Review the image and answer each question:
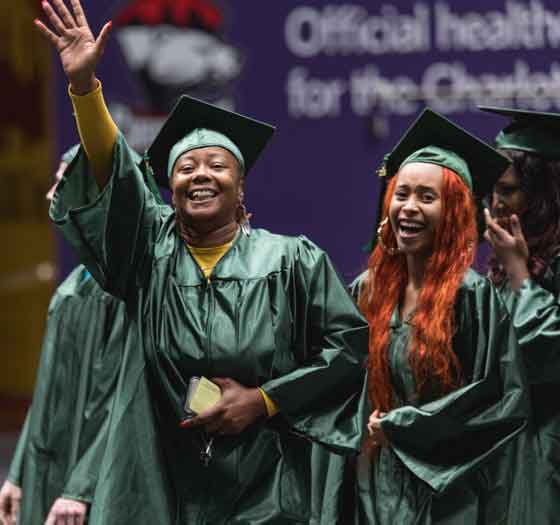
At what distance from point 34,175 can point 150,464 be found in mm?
7774

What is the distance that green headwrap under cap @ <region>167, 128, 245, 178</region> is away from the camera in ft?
14.5

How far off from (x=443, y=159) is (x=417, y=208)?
231 mm

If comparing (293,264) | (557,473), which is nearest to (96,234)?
(293,264)

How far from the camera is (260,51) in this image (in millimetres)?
8266

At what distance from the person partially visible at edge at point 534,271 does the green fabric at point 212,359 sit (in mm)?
848

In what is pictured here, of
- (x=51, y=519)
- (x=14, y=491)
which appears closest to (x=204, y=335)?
(x=51, y=519)

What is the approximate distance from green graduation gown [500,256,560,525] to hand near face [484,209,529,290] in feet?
0.18

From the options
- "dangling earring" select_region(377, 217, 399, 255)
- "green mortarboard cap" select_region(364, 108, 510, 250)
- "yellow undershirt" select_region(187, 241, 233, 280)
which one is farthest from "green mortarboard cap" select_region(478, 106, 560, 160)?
"yellow undershirt" select_region(187, 241, 233, 280)

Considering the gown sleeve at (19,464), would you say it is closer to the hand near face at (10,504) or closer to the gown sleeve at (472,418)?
the hand near face at (10,504)

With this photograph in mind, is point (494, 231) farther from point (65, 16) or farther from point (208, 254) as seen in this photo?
point (65, 16)

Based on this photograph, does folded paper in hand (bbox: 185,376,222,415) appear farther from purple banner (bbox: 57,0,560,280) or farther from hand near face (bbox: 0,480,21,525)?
purple banner (bbox: 57,0,560,280)

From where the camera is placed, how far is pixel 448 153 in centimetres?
493

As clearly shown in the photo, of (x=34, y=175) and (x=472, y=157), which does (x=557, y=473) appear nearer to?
(x=472, y=157)

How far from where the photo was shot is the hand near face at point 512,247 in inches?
200
